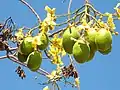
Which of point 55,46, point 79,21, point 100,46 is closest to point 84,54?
point 100,46

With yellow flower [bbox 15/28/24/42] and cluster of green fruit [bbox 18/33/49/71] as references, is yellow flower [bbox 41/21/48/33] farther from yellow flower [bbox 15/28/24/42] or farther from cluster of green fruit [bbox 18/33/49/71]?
yellow flower [bbox 15/28/24/42]

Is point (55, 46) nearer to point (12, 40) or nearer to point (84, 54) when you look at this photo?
point (12, 40)

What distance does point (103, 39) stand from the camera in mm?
1617

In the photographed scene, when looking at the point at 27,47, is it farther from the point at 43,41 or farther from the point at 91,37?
the point at 91,37

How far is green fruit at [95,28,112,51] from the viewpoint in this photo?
1.61 m

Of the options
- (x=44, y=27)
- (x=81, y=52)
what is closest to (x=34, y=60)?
(x=44, y=27)

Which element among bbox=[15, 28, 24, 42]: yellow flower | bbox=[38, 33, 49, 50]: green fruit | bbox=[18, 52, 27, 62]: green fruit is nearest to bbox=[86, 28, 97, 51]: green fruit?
bbox=[38, 33, 49, 50]: green fruit

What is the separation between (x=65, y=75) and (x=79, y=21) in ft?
2.56

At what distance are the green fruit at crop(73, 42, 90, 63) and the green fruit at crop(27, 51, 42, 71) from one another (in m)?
0.23

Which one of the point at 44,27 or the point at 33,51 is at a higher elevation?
the point at 44,27

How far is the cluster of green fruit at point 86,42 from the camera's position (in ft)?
5.17

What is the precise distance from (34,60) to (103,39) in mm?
327

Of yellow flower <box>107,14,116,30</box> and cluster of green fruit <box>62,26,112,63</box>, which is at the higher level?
yellow flower <box>107,14,116,30</box>

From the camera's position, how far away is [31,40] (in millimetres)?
1804
